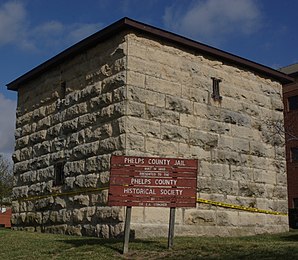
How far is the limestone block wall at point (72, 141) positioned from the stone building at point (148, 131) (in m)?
0.03

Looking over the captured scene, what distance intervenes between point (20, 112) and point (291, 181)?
24.3m

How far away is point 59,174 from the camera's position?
50.6 ft

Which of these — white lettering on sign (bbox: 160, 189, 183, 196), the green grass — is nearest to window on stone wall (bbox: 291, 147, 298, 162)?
the green grass

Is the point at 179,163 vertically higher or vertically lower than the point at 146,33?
lower

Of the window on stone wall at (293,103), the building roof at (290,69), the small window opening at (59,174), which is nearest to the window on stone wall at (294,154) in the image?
the window on stone wall at (293,103)

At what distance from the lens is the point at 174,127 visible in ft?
45.9

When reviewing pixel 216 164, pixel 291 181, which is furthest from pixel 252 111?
pixel 291 181

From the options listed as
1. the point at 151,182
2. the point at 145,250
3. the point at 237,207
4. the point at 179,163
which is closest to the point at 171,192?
the point at 151,182

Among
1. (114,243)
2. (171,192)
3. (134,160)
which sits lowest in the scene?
(114,243)

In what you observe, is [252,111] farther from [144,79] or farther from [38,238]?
[38,238]

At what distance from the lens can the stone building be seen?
13.4 meters

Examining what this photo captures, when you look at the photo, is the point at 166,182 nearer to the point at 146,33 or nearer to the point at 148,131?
the point at 148,131

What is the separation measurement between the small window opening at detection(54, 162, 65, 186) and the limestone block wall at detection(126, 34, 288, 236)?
3.29m

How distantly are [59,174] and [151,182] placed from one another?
230 inches
